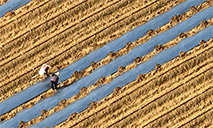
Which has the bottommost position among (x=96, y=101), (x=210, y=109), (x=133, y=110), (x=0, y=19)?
(x=210, y=109)

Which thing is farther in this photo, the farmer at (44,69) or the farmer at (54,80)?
the farmer at (44,69)

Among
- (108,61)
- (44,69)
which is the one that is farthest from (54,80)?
(108,61)

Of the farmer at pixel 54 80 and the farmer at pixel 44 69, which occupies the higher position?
the farmer at pixel 44 69

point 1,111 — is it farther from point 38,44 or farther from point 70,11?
point 70,11

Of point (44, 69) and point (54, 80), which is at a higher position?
point (44, 69)

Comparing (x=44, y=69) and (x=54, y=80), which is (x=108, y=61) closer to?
(x=54, y=80)

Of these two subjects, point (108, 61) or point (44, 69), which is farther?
point (108, 61)

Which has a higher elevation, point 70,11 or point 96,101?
point 70,11

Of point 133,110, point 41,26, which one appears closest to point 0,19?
point 41,26
